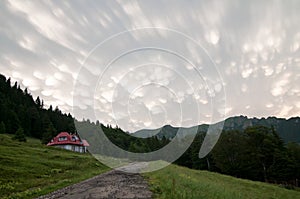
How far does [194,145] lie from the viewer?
8400 centimetres

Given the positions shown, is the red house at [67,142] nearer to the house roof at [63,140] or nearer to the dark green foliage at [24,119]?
the house roof at [63,140]

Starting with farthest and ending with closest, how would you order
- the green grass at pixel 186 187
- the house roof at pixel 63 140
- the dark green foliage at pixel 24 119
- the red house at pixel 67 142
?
the dark green foliage at pixel 24 119
the house roof at pixel 63 140
the red house at pixel 67 142
the green grass at pixel 186 187

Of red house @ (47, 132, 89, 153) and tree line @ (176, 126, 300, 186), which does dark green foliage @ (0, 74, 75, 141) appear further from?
tree line @ (176, 126, 300, 186)

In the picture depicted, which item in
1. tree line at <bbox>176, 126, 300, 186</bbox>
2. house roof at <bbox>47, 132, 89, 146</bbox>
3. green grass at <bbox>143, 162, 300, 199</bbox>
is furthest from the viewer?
house roof at <bbox>47, 132, 89, 146</bbox>

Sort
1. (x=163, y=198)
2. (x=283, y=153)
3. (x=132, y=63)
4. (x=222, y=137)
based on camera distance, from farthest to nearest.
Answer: (x=222, y=137)
(x=283, y=153)
(x=132, y=63)
(x=163, y=198)

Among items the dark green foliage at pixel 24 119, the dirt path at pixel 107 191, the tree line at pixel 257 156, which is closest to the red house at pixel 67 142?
the dark green foliage at pixel 24 119

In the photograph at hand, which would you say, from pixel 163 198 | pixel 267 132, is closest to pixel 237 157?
pixel 267 132

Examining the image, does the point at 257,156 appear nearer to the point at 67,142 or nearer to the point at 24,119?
the point at 67,142

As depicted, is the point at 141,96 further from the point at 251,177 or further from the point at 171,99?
the point at 251,177

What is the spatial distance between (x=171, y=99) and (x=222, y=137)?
1931 inches

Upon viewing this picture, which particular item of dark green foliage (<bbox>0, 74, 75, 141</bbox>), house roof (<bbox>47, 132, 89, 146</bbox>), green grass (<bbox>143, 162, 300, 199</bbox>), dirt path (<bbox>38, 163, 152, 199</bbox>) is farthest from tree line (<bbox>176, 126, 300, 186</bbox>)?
dark green foliage (<bbox>0, 74, 75, 141</bbox>)

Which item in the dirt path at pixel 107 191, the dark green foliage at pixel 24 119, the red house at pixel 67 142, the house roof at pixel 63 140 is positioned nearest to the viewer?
the dirt path at pixel 107 191

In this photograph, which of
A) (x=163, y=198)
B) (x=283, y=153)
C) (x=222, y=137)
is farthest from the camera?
(x=222, y=137)

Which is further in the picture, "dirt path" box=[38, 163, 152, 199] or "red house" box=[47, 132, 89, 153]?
"red house" box=[47, 132, 89, 153]
